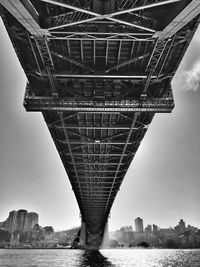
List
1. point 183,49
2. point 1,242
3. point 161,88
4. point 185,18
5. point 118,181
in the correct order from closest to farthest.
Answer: point 185,18 < point 183,49 < point 161,88 < point 118,181 < point 1,242

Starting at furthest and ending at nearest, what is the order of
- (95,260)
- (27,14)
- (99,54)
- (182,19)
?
(95,260) → (99,54) → (182,19) → (27,14)

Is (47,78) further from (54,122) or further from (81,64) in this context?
(54,122)

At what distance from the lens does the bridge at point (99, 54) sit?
991cm

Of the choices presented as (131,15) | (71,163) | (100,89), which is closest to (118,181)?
(71,163)

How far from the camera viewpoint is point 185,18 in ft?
32.2

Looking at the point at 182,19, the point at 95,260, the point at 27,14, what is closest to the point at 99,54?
the point at 27,14

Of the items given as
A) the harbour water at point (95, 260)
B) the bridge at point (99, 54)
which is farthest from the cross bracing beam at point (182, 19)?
the harbour water at point (95, 260)

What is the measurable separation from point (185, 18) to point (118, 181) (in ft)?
114

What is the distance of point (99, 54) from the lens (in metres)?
13.9

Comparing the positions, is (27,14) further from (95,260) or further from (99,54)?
(95,260)

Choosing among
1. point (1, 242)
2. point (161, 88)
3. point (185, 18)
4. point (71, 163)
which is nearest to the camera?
point (185, 18)

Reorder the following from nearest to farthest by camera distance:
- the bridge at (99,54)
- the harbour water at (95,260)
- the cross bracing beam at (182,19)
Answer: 1. the cross bracing beam at (182,19)
2. the bridge at (99,54)
3. the harbour water at (95,260)

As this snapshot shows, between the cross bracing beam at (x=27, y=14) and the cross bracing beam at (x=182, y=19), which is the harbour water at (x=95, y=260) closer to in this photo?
the cross bracing beam at (x=27, y=14)

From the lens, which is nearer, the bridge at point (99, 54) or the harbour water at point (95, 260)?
the bridge at point (99, 54)
